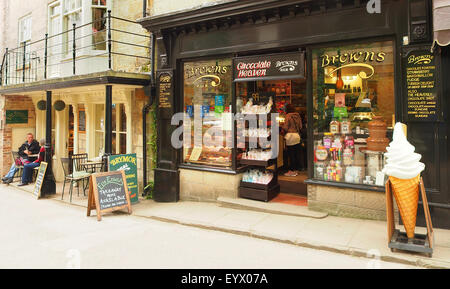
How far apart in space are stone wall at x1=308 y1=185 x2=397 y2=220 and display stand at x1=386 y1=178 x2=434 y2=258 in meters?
1.08

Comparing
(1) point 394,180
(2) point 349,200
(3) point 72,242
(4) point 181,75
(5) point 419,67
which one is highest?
(4) point 181,75

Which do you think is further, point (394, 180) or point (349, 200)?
point (349, 200)

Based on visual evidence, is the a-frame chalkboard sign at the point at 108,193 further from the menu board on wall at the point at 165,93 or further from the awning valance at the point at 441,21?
the awning valance at the point at 441,21

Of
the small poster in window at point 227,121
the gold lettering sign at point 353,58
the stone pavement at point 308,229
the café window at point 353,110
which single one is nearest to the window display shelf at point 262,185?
the stone pavement at point 308,229

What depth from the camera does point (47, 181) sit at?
976cm

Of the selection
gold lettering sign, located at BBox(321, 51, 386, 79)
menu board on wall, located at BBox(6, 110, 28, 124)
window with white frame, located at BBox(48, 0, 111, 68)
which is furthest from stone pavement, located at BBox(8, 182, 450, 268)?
menu board on wall, located at BBox(6, 110, 28, 124)

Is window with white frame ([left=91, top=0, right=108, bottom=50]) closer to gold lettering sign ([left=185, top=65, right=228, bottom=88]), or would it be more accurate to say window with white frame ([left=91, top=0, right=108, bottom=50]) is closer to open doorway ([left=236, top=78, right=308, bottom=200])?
gold lettering sign ([left=185, top=65, right=228, bottom=88])

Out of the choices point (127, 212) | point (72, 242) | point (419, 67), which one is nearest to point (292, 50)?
point (419, 67)

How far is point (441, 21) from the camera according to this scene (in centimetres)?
495

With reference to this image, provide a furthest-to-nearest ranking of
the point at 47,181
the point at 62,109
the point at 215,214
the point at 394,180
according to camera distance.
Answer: the point at 62,109 < the point at 47,181 < the point at 215,214 < the point at 394,180

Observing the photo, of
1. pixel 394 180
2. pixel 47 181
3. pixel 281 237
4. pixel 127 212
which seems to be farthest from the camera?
pixel 47 181

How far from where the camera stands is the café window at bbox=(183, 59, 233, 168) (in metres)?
7.93

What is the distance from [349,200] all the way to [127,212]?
4.89 metres

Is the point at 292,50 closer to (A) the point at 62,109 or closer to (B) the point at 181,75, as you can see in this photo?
(B) the point at 181,75
